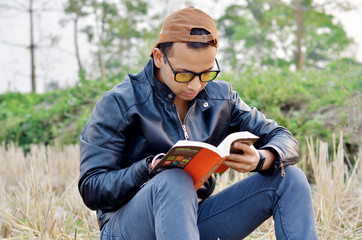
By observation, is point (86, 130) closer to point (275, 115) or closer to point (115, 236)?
point (115, 236)

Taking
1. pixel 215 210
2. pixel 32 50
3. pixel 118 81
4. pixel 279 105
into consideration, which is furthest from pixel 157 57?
pixel 32 50

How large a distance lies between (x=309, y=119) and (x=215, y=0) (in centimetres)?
1206

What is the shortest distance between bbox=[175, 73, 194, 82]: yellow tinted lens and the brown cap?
15 cm

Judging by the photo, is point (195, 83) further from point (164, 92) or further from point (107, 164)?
point (107, 164)

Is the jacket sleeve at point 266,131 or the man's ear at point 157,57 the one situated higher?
the man's ear at point 157,57

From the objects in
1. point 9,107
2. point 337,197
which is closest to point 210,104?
point 337,197

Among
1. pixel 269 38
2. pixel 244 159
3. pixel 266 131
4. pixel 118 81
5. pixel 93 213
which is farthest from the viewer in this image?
pixel 269 38

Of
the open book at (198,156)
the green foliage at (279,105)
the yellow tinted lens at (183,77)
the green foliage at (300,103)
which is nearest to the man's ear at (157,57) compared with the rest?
the yellow tinted lens at (183,77)

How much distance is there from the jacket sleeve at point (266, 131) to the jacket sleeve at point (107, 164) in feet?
2.01

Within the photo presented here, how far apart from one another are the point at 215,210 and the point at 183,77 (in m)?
0.62

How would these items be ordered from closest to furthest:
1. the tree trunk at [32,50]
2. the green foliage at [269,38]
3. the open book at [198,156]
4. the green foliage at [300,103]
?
the open book at [198,156], the green foliage at [300,103], the tree trunk at [32,50], the green foliage at [269,38]

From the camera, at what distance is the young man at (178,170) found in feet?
5.22

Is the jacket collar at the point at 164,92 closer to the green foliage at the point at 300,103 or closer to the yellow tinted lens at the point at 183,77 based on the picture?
the yellow tinted lens at the point at 183,77

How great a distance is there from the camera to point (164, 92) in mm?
1875
